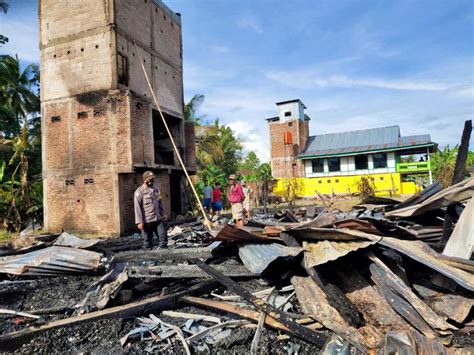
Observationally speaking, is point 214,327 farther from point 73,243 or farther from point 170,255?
point 73,243

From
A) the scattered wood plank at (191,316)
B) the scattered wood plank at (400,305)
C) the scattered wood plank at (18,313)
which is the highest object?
the scattered wood plank at (400,305)

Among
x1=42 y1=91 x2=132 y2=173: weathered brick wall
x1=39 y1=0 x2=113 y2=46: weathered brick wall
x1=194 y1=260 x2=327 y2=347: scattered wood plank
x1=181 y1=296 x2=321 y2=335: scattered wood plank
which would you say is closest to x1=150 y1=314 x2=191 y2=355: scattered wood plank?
x1=181 y1=296 x2=321 y2=335: scattered wood plank

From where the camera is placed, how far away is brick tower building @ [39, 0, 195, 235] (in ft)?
32.3

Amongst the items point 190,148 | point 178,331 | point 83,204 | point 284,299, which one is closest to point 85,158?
point 83,204

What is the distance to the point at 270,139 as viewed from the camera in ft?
94.3

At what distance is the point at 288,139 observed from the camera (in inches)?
1064

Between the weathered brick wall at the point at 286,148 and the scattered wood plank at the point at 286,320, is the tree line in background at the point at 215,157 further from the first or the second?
the scattered wood plank at the point at 286,320

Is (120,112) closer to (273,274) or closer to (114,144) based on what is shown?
(114,144)

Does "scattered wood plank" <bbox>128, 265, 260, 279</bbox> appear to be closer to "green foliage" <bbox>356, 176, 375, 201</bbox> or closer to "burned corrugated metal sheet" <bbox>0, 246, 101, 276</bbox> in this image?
"burned corrugated metal sheet" <bbox>0, 246, 101, 276</bbox>

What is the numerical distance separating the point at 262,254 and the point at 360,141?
2441cm

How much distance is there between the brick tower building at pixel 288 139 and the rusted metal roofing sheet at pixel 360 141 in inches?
39.3

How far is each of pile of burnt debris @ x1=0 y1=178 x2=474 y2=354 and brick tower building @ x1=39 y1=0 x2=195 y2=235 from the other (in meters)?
5.24

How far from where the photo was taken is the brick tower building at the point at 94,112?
9852 mm

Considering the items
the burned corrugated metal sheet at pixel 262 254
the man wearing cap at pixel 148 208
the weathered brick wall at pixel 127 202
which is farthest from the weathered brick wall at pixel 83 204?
the burned corrugated metal sheet at pixel 262 254
